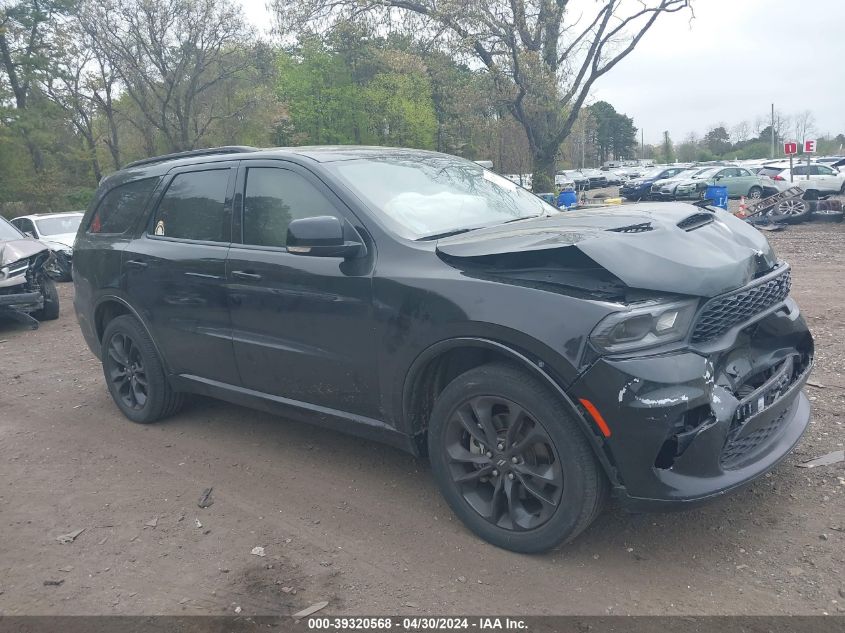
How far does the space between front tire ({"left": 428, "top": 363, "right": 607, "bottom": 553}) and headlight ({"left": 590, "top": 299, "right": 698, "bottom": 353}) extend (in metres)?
0.34

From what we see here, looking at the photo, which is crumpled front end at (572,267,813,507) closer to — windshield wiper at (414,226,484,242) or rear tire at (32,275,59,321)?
windshield wiper at (414,226,484,242)

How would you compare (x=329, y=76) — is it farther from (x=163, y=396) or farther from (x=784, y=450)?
(x=784, y=450)

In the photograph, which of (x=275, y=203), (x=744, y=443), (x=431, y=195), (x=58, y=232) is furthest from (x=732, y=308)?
(x=58, y=232)

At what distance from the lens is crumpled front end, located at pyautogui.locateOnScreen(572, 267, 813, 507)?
2803 mm

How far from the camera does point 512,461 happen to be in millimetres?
3201

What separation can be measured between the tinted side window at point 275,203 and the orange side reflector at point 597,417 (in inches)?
70.8

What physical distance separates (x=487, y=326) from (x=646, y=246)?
77cm

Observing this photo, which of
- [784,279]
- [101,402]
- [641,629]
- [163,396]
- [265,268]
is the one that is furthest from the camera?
[101,402]

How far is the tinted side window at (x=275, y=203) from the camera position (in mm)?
4035

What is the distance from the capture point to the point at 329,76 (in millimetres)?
36031

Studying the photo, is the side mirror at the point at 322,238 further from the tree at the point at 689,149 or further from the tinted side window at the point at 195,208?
the tree at the point at 689,149

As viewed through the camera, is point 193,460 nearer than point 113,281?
Yes

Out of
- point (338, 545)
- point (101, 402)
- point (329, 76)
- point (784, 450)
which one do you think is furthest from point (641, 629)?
point (329, 76)

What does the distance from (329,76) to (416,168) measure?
3384 cm
